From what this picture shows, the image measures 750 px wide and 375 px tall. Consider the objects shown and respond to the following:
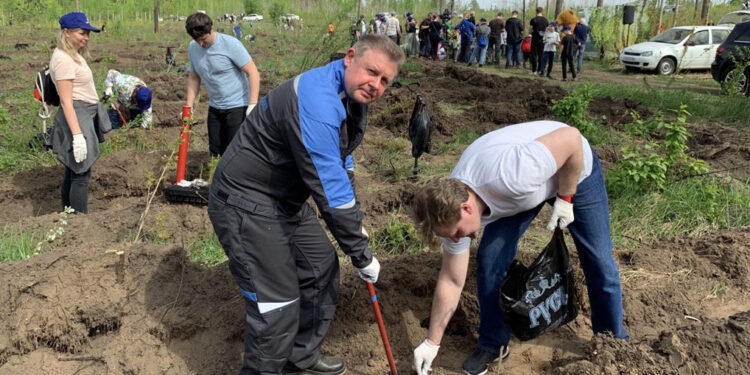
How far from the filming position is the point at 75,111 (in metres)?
4.25

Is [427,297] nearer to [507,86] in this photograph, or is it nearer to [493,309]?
[493,309]

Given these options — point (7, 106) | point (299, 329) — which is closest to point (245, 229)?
point (299, 329)

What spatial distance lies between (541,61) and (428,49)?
559cm

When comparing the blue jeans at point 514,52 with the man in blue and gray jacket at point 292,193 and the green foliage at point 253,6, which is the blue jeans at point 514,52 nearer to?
the man in blue and gray jacket at point 292,193

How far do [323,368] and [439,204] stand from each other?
4.26 ft

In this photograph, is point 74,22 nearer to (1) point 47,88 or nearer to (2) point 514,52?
(1) point 47,88

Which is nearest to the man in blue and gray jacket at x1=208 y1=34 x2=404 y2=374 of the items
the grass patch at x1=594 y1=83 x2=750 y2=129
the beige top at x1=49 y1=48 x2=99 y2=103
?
the beige top at x1=49 y1=48 x2=99 y2=103

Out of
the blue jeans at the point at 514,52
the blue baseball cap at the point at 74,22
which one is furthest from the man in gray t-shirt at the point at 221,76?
the blue jeans at the point at 514,52

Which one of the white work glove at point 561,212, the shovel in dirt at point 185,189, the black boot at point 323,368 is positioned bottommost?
the black boot at point 323,368

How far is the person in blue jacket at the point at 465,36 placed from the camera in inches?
674

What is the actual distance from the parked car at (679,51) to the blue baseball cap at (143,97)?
13533 mm

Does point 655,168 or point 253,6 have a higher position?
point 253,6

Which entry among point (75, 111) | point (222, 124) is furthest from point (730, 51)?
point (75, 111)

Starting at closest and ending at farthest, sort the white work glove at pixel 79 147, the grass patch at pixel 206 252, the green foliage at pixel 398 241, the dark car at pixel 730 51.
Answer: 1. the grass patch at pixel 206 252
2. the white work glove at pixel 79 147
3. the green foliage at pixel 398 241
4. the dark car at pixel 730 51
